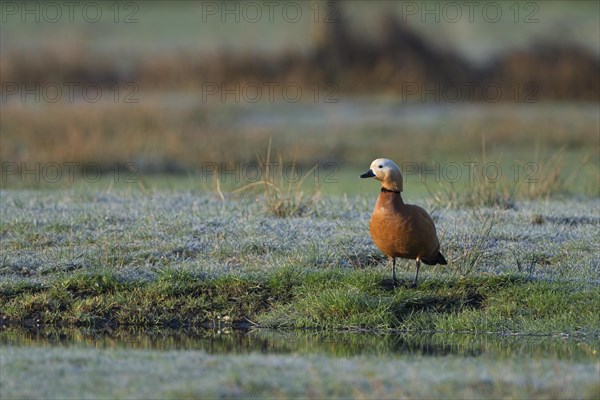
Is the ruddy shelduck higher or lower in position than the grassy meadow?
higher

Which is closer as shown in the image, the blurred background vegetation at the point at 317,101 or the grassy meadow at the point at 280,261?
the grassy meadow at the point at 280,261

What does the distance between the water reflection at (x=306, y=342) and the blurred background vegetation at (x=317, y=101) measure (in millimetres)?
6290

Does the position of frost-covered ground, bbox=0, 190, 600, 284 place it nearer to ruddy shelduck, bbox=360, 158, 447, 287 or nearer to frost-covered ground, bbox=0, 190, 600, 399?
frost-covered ground, bbox=0, 190, 600, 399

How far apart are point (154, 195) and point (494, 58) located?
14.9m

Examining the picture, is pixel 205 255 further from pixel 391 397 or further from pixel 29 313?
pixel 391 397

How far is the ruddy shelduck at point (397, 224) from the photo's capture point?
769 centimetres

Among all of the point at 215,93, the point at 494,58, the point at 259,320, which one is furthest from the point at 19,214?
the point at 494,58

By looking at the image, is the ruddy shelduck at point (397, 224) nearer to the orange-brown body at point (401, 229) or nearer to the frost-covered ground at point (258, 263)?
the orange-brown body at point (401, 229)

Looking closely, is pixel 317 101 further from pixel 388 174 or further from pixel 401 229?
pixel 401 229

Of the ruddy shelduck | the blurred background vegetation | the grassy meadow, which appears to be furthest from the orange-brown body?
the blurred background vegetation

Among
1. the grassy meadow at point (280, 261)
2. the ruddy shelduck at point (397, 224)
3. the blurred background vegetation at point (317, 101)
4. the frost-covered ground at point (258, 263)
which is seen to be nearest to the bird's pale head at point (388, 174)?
the ruddy shelduck at point (397, 224)

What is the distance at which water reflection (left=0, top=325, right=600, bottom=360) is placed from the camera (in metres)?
7.15

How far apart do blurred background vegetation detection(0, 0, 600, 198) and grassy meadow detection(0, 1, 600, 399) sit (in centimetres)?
9

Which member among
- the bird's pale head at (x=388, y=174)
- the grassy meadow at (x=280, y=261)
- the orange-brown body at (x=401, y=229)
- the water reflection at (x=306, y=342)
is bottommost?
the water reflection at (x=306, y=342)
